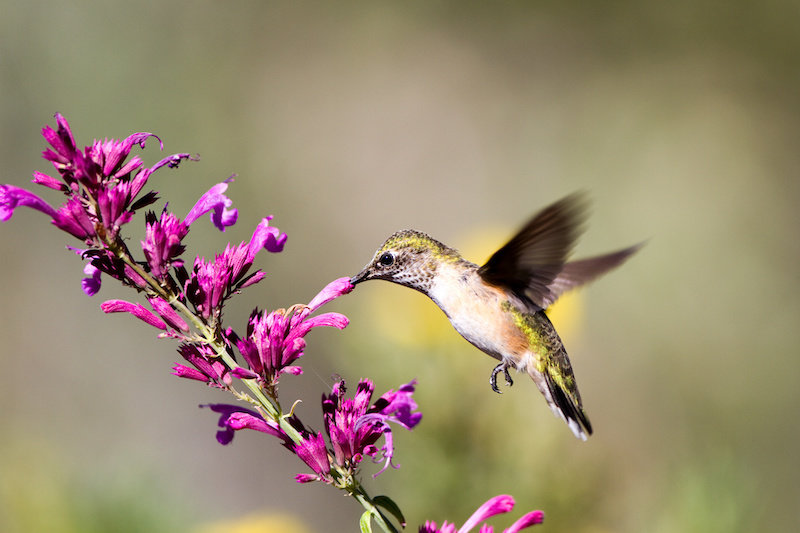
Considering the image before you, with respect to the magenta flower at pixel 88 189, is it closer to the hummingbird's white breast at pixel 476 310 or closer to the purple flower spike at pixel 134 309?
the purple flower spike at pixel 134 309

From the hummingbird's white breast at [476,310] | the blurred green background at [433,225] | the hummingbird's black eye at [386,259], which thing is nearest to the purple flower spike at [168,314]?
the hummingbird's black eye at [386,259]

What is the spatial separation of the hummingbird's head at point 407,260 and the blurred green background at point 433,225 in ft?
4.65

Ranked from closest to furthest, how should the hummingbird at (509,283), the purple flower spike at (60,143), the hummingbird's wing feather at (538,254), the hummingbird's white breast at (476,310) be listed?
the purple flower spike at (60,143) < the hummingbird's wing feather at (538,254) < the hummingbird at (509,283) < the hummingbird's white breast at (476,310)

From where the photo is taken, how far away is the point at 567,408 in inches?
92.0

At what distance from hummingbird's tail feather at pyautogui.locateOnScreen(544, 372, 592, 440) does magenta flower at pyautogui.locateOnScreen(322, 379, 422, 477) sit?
591mm

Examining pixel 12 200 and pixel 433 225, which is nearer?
pixel 12 200

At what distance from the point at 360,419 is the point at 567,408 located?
84 cm

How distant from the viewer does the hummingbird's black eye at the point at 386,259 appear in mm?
2197

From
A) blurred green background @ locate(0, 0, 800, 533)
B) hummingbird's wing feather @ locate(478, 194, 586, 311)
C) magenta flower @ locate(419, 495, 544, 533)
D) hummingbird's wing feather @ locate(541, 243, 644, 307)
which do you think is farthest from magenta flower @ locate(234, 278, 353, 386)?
blurred green background @ locate(0, 0, 800, 533)

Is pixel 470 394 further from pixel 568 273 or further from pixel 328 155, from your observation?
pixel 328 155

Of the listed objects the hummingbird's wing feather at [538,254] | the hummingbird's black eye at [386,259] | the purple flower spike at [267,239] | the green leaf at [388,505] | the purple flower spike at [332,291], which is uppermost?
the hummingbird's wing feather at [538,254]

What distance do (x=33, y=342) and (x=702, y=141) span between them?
6422 millimetres

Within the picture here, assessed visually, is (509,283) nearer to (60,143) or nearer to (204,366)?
(204,366)

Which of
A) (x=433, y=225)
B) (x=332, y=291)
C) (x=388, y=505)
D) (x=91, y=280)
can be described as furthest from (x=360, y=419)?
(x=433, y=225)
